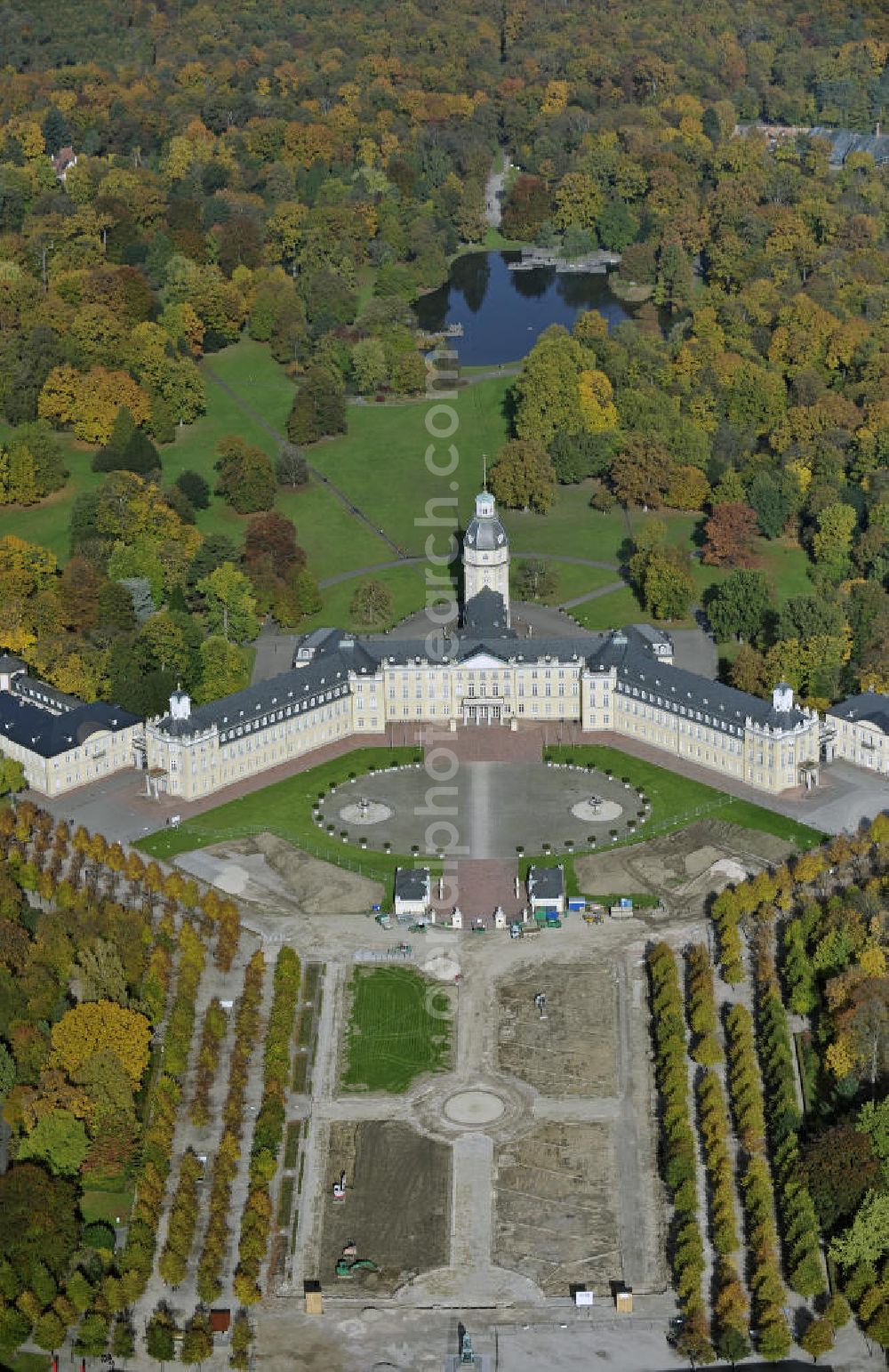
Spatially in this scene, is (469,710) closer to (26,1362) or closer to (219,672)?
(219,672)

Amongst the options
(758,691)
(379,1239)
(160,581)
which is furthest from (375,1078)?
(160,581)

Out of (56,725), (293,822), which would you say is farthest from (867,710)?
(56,725)

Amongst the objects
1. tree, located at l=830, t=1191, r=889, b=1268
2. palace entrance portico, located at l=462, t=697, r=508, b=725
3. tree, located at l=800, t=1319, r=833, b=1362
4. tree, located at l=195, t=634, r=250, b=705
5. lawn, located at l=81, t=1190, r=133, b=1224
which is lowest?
tree, located at l=800, t=1319, r=833, b=1362

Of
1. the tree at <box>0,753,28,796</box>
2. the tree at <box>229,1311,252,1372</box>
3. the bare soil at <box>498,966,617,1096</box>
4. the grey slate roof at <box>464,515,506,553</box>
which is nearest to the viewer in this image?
the tree at <box>229,1311,252,1372</box>

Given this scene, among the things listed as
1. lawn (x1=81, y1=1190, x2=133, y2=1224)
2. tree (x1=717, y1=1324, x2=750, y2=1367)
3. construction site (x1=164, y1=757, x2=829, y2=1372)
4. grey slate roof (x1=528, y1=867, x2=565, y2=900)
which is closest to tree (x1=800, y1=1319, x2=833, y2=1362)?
tree (x1=717, y1=1324, x2=750, y2=1367)

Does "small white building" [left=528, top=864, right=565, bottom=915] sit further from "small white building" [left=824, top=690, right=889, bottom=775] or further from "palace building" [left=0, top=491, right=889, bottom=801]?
"small white building" [left=824, top=690, right=889, bottom=775]

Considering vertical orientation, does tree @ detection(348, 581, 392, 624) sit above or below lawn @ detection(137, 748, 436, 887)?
above

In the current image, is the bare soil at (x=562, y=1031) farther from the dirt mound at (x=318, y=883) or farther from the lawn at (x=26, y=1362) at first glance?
the lawn at (x=26, y=1362)
